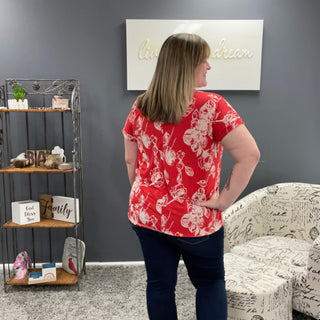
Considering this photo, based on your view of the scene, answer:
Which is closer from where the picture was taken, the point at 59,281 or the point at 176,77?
the point at 176,77

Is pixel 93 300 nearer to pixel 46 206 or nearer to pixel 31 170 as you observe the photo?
pixel 46 206

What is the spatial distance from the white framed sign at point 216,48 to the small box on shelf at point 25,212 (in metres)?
→ 1.07

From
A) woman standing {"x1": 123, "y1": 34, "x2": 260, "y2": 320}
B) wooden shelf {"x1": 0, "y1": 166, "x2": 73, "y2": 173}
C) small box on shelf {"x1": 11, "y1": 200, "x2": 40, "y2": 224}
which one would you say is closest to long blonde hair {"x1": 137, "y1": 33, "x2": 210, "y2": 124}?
woman standing {"x1": 123, "y1": 34, "x2": 260, "y2": 320}

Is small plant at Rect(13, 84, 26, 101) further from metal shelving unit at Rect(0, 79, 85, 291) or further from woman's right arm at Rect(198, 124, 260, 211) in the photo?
woman's right arm at Rect(198, 124, 260, 211)

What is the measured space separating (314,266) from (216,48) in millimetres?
1572

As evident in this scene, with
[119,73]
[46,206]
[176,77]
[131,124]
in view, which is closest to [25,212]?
[46,206]

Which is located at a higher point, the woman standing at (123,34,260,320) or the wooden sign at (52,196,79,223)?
the woman standing at (123,34,260,320)

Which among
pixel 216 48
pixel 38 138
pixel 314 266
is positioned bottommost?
pixel 314 266

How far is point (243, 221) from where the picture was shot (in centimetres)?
216

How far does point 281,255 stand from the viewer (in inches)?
77.7

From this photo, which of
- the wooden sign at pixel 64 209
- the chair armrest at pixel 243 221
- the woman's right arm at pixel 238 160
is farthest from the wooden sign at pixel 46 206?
the woman's right arm at pixel 238 160

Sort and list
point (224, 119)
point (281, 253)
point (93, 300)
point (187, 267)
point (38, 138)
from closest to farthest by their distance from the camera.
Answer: point (224, 119)
point (187, 267)
point (281, 253)
point (93, 300)
point (38, 138)

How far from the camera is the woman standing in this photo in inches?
44.0

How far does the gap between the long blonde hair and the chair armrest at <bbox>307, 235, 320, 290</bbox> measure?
1.01m
